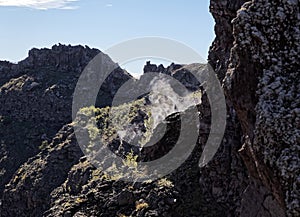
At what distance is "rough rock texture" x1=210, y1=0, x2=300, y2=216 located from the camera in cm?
1516

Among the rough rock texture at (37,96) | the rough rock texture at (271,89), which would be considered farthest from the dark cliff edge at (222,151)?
the rough rock texture at (37,96)

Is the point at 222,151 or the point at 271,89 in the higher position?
the point at 271,89

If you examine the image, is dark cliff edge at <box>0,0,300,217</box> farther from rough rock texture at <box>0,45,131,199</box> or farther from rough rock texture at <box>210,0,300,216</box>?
rough rock texture at <box>0,45,131,199</box>

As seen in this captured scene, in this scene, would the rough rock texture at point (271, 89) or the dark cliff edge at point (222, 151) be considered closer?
the rough rock texture at point (271, 89)

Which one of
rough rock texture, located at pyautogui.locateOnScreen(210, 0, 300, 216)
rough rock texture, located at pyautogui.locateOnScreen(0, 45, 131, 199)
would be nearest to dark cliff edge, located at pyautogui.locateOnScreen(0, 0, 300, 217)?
rough rock texture, located at pyautogui.locateOnScreen(210, 0, 300, 216)

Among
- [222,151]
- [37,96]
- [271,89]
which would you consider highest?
[37,96]

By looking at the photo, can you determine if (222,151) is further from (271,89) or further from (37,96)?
(37,96)

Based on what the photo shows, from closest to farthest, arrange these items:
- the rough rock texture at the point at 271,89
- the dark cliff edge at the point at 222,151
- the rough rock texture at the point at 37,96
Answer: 1. the rough rock texture at the point at 271,89
2. the dark cliff edge at the point at 222,151
3. the rough rock texture at the point at 37,96

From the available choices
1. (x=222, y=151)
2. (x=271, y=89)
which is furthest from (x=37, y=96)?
(x=271, y=89)

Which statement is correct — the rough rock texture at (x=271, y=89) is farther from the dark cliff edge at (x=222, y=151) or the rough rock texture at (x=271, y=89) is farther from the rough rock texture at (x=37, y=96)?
the rough rock texture at (x=37, y=96)

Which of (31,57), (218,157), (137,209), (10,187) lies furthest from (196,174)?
(31,57)

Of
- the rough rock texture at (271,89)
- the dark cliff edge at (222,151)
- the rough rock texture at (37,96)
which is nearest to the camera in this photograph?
the rough rock texture at (271,89)

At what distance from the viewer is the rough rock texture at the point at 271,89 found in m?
15.2

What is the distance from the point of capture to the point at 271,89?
16109 mm
